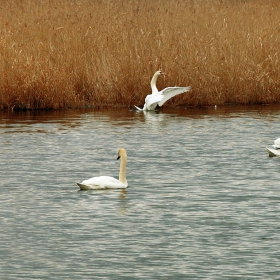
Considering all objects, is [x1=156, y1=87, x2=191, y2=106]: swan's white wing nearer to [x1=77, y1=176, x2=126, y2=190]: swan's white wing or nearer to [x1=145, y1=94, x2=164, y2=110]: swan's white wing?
[x1=145, y1=94, x2=164, y2=110]: swan's white wing

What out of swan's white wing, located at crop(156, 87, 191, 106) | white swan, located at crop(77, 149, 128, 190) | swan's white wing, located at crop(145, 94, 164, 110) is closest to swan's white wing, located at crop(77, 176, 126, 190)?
white swan, located at crop(77, 149, 128, 190)

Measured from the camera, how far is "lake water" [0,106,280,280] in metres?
7.79

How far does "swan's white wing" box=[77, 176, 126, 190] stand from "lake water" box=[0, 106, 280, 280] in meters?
0.08

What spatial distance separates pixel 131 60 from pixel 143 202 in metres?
9.42

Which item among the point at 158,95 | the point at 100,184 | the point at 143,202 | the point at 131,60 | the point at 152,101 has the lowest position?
the point at 143,202

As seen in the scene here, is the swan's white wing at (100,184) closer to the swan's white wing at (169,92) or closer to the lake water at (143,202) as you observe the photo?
the lake water at (143,202)

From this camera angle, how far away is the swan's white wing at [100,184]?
1096 centimetres

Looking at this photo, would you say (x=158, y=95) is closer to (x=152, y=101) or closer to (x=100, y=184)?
(x=152, y=101)

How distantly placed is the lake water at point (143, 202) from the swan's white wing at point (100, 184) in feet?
0.27

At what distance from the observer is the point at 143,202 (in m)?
10.3

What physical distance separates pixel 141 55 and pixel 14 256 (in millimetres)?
12065

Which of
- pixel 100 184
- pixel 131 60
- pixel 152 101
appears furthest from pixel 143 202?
pixel 131 60

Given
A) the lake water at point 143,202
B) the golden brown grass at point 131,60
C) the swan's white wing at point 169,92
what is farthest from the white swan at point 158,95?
the lake water at point 143,202

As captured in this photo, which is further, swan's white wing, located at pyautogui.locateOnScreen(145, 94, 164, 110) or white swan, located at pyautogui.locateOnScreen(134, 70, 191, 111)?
swan's white wing, located at pyautogui.locateOnScreen(145, 94, 164, 110)
